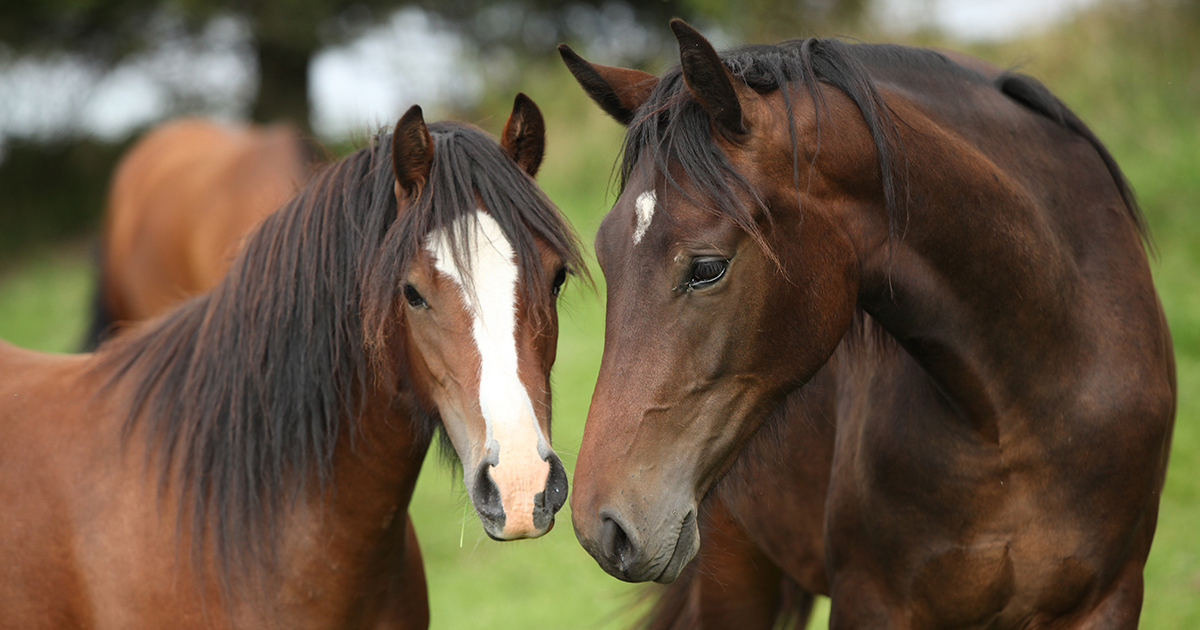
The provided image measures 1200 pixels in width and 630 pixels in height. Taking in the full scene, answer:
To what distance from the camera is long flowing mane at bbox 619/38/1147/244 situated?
6.24ft

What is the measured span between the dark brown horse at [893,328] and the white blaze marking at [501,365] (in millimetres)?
224

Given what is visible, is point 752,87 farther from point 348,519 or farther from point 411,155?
point 348,519

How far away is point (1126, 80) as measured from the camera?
8227 mm

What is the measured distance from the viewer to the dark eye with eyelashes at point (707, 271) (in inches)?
74.3

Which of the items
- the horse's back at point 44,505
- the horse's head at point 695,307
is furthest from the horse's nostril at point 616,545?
the horse's back at point 44,505

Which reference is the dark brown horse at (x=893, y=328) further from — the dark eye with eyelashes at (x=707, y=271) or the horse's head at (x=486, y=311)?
the horse's head at (x=486, y=311)

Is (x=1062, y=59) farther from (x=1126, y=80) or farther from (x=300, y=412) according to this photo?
(x=300, y=412)

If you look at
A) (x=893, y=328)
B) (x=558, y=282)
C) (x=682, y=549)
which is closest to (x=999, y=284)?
(x=893, y=328)

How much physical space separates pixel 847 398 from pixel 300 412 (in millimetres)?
1460

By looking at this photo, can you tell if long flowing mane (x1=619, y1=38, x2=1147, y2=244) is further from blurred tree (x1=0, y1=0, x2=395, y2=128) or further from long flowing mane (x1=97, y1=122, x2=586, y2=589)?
blurred tree (x1=0, y1=0, x2=395, y2=128)

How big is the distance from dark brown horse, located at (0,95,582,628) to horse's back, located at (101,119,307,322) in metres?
3.74

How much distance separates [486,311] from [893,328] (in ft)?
3.02

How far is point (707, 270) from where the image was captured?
189 centimetres

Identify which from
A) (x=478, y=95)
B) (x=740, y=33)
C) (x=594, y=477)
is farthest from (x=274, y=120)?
(x=594, y=477)
